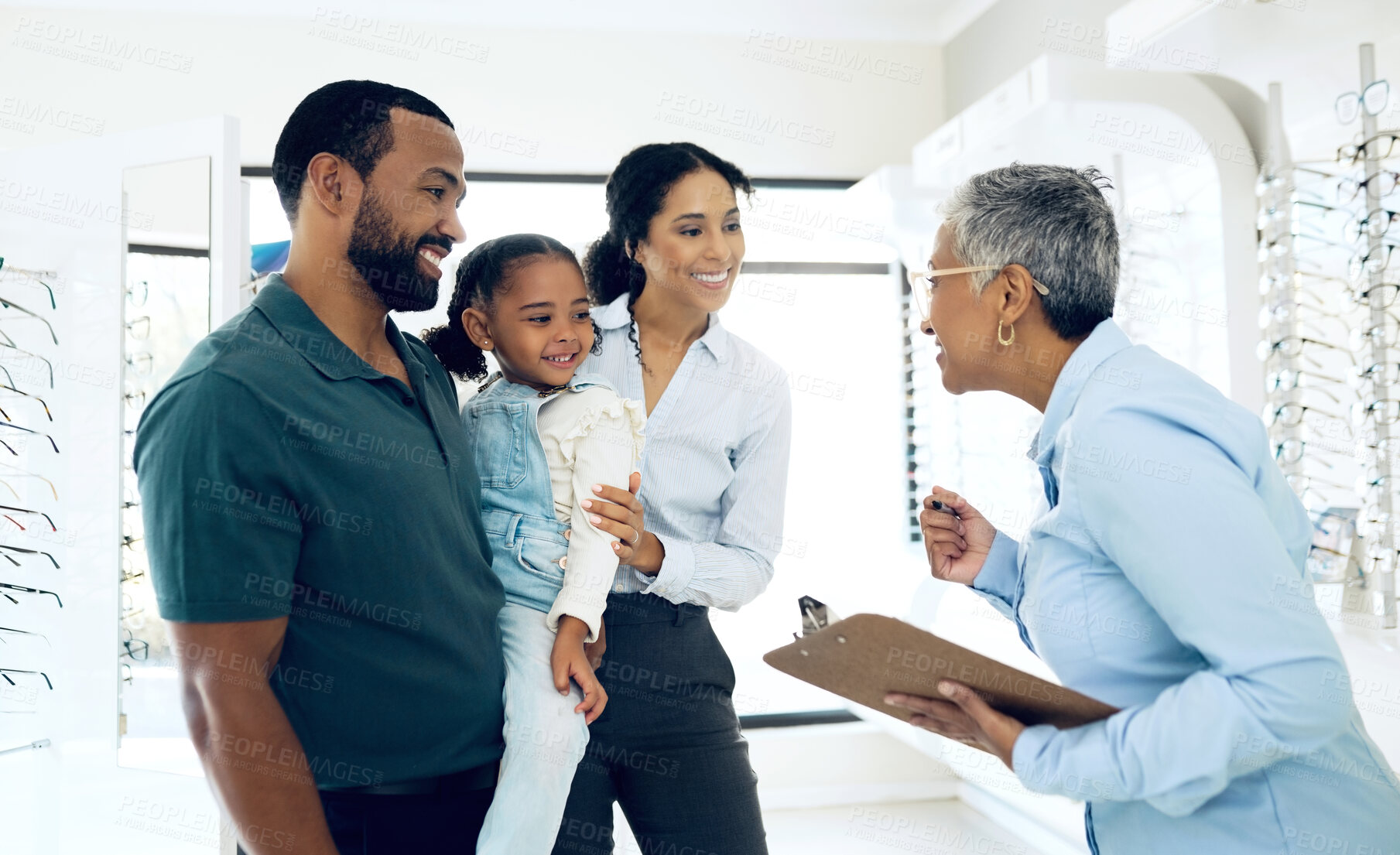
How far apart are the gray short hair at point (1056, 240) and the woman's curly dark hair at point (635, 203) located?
2.29 ft

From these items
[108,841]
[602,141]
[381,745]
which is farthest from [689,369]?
[602,141]

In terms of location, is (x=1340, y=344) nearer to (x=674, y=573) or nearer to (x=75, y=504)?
(x=674, y=573)

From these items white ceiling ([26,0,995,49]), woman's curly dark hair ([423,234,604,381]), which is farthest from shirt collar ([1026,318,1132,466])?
white ceiling ([26,0,995,49])

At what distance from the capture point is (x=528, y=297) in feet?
5.31

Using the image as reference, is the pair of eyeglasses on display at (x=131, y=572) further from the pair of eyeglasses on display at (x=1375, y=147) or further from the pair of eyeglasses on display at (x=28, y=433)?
the pair of eyeglasses on display at (x=1375, y=147)

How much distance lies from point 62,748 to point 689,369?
208 cm

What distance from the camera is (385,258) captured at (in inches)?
50.5

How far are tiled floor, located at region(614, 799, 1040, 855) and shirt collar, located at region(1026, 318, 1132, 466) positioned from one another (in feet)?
9.50

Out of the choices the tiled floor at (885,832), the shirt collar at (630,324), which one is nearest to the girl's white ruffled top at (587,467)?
the shirt collar at (630,324)

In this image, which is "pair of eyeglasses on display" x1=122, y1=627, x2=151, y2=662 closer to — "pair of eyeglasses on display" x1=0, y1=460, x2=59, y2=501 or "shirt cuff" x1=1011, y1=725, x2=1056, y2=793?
"pair of eyeglasses on display" x1=0, y1=460, x2=59, y2=501

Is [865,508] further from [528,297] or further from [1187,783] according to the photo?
[1187,783]

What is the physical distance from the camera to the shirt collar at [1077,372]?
121 centimetres

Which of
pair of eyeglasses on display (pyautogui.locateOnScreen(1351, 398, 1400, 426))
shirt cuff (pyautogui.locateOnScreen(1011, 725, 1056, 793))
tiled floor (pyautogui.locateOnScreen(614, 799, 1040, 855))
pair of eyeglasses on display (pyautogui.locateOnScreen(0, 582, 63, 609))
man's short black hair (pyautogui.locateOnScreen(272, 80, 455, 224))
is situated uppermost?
man's short black hair (pyautogui.locateOnScreen(272, 80, 455, 224))

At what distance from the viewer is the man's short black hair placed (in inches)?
50.3
